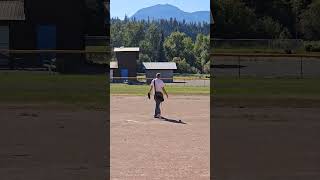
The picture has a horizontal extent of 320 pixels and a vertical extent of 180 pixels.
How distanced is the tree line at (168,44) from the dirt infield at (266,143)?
27246 millimetres

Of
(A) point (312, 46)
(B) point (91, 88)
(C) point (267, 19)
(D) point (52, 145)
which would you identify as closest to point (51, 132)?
(D) point (52, 145)

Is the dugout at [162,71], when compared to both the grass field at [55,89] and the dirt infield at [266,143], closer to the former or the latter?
the grass field at [55,89]

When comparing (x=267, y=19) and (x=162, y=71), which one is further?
(x=162, y=71)

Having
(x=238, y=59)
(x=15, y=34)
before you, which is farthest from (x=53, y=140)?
(x=238, y=59)

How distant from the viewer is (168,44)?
73.4m

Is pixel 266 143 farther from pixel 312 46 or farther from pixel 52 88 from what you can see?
pixel 312 46

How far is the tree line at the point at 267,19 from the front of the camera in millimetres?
28641

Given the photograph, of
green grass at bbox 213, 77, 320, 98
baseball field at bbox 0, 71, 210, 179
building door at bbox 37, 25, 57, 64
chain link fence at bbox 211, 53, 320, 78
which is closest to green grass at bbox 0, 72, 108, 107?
baseball field at bbox 0, 71, 210, 179

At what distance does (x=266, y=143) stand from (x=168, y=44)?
64345 mm

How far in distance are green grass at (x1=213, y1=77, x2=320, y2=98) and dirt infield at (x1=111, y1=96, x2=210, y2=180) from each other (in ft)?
27.6

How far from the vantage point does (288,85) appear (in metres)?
27.4

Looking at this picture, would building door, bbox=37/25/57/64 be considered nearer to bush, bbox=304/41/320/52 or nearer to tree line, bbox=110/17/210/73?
bush, bbox=304/41/320/52

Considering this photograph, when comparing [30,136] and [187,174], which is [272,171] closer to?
[187,174]

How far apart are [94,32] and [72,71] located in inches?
80.6
